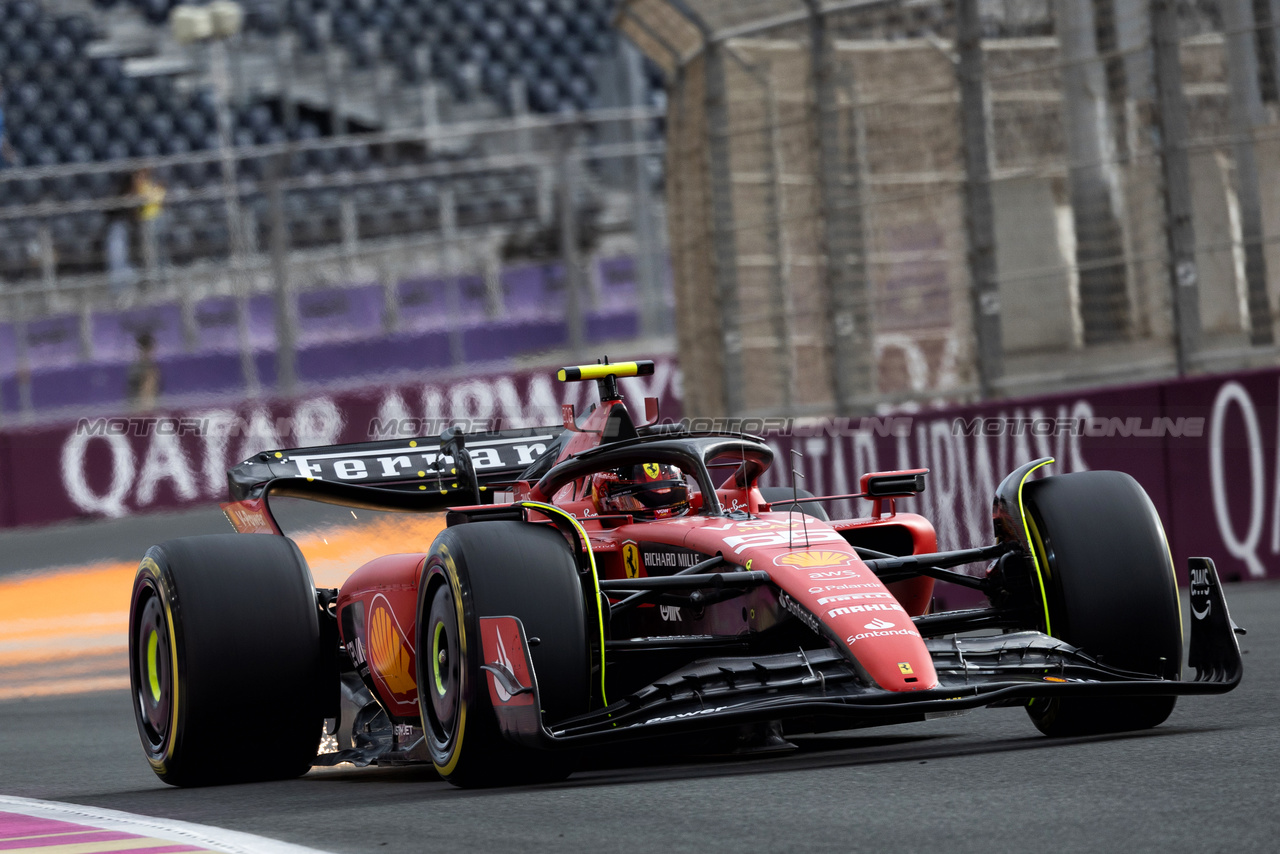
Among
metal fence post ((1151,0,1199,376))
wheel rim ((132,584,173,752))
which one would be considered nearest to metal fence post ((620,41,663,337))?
metal fence post ((1151,0,1199,376))

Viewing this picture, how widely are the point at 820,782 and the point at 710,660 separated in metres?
0.59

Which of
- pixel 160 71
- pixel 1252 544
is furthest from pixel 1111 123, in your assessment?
pixel 160 71

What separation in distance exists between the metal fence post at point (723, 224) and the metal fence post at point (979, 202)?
2.46m

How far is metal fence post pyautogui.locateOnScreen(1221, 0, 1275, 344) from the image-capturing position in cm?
1197

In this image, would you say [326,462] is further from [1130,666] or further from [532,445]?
[1130,666]

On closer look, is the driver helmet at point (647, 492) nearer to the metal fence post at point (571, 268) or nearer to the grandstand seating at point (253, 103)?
the metal fence post at point (571, 268)

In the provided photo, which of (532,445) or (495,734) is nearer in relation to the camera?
(495,734)

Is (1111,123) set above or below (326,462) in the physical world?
above

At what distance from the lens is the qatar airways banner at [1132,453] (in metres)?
12.0

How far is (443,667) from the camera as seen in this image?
6.07 meters

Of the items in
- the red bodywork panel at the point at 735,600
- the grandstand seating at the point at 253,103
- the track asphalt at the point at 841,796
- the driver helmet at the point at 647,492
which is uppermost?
the grandstand seating at the point at 253,103

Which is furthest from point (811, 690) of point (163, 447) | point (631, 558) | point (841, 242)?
point (163, 447)

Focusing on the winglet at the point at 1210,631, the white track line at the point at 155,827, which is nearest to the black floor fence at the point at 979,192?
the winglet at the point at 1210,631

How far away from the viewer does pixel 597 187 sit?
60.2ft
